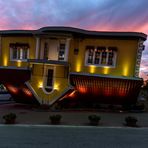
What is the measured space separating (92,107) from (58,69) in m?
5.77

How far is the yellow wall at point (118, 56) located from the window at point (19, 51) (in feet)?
17.7

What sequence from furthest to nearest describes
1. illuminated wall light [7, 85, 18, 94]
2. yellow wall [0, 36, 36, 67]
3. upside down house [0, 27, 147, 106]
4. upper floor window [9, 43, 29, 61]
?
illuminated wall light [7, 85, 18, 94] → upper floor window [9, 43, 29, 61] → yellow wall [0, 36, 36, 67] → upside down house [0, 27, 147, 106]

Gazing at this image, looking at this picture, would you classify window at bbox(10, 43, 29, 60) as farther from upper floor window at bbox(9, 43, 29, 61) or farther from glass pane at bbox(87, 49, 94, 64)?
glass pane at bbox(87, 49, 94, 64)

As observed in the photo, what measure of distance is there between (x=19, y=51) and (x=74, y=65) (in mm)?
6896

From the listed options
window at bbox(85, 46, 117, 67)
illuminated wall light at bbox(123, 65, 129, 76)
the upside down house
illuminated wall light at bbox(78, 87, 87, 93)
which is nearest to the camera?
the upside down house

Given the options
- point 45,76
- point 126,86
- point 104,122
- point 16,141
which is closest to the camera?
point 16,141

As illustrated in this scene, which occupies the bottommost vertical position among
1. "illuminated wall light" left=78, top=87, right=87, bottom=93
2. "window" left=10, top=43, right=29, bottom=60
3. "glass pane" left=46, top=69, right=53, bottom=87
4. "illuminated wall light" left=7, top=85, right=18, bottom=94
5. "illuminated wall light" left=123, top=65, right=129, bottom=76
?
"illuminated wall light" left=7, top=85, right=18, bottom=94

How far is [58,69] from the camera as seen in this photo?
105 feet

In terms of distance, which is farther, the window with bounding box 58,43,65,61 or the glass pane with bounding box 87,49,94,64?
the window with bounding box 58,43,65,61

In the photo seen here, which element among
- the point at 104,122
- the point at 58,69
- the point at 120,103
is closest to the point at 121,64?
the point at 120,103

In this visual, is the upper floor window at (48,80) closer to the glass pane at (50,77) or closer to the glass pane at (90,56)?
the glass pane at (50,77)

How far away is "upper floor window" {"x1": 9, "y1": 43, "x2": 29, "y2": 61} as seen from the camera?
33.9m

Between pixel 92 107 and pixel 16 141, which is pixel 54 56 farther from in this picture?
pixel 16 141

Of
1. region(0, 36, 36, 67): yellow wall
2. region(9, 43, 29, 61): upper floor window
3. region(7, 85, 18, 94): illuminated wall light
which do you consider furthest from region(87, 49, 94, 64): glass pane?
region(7, 85, 18, 94): illuminated wall light
